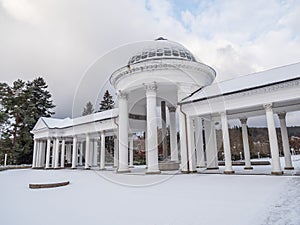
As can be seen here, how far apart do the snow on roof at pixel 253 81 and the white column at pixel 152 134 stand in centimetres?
269

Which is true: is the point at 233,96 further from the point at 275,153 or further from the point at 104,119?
the point at 104,119

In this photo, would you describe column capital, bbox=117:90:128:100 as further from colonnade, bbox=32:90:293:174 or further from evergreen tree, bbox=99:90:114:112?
evergreen tree, bbox=99:90:114:112

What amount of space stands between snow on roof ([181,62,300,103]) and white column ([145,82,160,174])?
2.69 meters

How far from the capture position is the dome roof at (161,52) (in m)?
19.5

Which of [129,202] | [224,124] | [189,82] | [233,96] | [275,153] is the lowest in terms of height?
[129,202]

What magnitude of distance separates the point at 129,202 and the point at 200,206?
2307mm

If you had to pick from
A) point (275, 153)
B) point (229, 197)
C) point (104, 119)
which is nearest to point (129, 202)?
point (229, 197)

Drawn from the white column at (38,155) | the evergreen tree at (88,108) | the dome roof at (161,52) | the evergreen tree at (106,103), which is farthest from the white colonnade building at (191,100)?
the evergreen tree at (106,103)

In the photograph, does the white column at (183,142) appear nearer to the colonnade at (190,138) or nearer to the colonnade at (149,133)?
the colonnade at (190,138)

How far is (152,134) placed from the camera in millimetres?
17172

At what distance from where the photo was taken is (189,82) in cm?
1841

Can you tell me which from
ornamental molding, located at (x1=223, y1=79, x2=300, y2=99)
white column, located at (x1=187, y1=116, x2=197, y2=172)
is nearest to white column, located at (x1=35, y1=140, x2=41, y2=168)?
white column, located at (x1=187, y1=116, x2=197, y2=172)

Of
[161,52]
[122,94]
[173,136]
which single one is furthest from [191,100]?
[173,136]

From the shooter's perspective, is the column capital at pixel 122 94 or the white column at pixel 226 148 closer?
the white column at pixel 226 148
